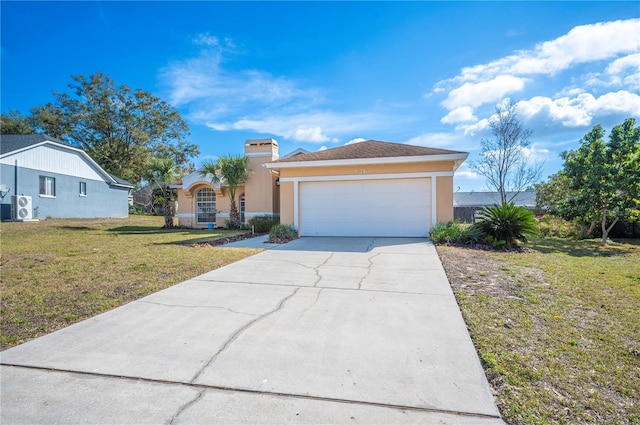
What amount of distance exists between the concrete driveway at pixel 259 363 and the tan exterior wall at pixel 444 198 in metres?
7.14

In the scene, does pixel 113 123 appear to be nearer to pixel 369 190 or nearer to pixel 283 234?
pixel 283 234

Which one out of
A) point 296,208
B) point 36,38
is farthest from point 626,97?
point 36,38

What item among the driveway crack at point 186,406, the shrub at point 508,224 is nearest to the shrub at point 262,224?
the shrub at point 508,224

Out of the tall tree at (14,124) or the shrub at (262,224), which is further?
the tall tree at (14,124)

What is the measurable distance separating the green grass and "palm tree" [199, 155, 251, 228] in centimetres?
786

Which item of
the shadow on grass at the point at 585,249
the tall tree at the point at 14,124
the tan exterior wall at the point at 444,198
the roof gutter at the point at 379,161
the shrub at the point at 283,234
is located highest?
the tall tree at the point at 14,124

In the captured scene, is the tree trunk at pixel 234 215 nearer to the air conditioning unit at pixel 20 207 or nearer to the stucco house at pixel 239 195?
the stucco house at pixel 239 195

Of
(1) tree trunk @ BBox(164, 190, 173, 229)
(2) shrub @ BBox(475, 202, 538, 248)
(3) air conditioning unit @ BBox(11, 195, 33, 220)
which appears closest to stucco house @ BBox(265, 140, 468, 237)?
(2) shrub @ BBox(475, 202, 538, 248)

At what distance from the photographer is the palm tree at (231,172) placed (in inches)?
695

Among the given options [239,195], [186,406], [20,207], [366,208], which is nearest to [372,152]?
[366,208]

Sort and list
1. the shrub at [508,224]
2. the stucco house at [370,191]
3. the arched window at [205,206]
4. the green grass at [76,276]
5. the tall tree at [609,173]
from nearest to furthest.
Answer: the green grass at [76,276] → the shrub at [508,224] → the stucco house at [370,191] → the tall tree at [609,173] → the arched window at [205,206]

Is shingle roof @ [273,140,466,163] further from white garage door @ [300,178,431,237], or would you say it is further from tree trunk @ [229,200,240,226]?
tree trunk @ [229,200,240,226]

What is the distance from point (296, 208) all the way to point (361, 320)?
9249mm

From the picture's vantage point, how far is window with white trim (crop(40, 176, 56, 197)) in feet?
65.3
